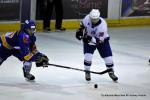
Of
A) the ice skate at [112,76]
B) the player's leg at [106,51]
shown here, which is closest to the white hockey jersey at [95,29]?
the player's leg at [106,51]

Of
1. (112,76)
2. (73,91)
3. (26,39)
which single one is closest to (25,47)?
(26,39)

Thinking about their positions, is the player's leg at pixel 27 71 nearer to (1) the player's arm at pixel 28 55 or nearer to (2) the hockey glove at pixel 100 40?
(1) the player's arm at pixel 28 55

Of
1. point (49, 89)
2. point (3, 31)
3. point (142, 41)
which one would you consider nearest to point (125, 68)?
point (49, 89)

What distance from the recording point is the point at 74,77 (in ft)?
23.8

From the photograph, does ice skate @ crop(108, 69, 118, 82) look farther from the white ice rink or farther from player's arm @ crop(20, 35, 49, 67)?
player's arm @ crop(20, 35, 49, 67)

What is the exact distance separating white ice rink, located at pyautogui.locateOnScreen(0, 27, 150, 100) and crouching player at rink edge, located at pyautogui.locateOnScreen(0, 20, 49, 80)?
317 mm

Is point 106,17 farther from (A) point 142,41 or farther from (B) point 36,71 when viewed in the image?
(B) point 36,71

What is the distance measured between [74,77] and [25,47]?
3.33ft

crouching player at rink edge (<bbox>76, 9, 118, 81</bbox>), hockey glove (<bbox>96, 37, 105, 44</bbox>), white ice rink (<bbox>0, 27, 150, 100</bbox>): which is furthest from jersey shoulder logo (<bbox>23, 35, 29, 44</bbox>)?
hockey glove (<bbox>96, 37, 105, 44</bbox>)

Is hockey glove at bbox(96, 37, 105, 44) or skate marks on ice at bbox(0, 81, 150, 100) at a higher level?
hockey glove at bbox(96, 37, 105, 44)

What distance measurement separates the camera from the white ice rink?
6.36 m

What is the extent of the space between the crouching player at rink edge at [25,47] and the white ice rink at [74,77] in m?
0.32

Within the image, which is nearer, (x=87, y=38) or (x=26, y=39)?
(x=26, y=39)

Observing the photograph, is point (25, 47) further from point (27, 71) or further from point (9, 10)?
point (9, 10)
